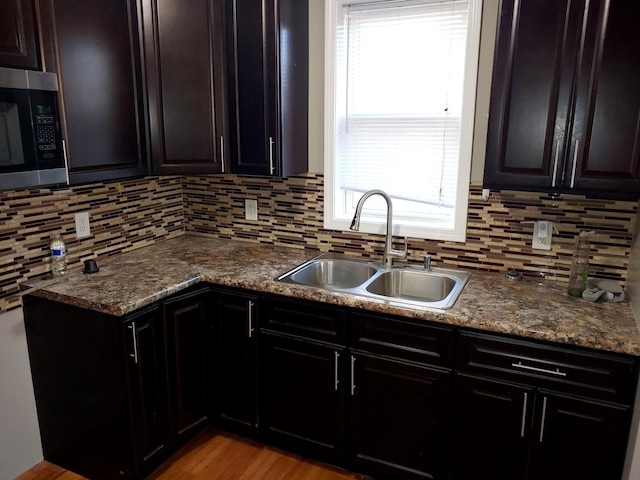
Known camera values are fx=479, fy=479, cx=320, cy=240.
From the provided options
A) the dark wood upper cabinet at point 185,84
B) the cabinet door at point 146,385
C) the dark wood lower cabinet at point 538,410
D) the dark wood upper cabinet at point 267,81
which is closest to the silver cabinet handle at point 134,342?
the cabinet door at point 146,385

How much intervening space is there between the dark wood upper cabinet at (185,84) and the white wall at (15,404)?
959 millimetres

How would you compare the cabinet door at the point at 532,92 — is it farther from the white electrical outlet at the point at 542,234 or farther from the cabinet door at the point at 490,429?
the cabinet door at the point at 490,429

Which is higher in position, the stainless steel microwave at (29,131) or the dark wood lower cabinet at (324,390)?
the stainless steel microwave at (29,131)

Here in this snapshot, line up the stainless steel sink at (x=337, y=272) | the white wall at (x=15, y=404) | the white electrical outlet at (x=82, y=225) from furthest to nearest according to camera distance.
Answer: the stainless steel sink at (x=337, y=272)
the white electrical outlet at (x=82, y=225)
the white wall at (x=15, y=404)

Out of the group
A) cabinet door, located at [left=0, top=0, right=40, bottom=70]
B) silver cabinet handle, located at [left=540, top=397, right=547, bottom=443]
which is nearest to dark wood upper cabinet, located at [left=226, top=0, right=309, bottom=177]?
cabinet door, located at [left=0, top=0, right=40, bottom=70]

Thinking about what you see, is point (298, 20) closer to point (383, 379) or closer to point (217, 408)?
point (383, 379)

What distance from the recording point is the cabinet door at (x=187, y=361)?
215 cm

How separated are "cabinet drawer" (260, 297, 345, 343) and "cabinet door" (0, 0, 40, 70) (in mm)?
1308

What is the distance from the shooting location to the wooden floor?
2189 mm

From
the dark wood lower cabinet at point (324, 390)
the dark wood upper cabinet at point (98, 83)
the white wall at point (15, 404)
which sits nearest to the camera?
the dark wood lower cabinet at point (324, 390)

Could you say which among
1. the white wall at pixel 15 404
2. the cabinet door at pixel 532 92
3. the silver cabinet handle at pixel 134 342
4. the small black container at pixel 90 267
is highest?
the cabinet door at pixel 532 92

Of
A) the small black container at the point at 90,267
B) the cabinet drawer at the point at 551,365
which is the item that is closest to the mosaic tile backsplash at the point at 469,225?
the cabinet drawer at the point at 551,365

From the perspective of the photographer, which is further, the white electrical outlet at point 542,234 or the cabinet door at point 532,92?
the white electrical outlet at point 542,234

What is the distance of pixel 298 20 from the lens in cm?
237
